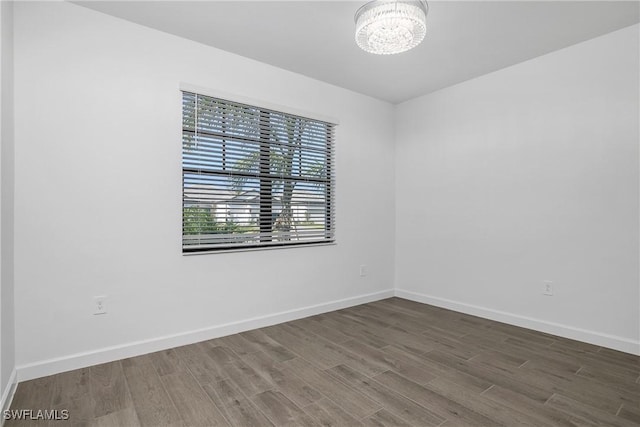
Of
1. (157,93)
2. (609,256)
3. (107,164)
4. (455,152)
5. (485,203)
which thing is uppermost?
(157,93)

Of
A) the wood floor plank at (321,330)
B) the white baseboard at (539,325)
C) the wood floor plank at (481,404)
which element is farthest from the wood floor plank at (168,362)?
the white baseboard at (539,325)

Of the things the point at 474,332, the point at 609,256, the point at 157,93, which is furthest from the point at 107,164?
the point at 609,256

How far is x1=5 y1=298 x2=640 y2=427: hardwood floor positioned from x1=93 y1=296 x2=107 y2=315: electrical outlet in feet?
1.24

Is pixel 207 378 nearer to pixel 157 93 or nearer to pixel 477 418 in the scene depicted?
pixel 477 418

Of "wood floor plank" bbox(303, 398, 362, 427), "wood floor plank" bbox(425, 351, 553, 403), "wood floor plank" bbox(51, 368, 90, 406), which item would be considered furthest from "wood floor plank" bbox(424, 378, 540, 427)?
"wood floor plank" bbox(51, 368, 90, 406)

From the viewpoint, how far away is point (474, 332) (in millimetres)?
3090

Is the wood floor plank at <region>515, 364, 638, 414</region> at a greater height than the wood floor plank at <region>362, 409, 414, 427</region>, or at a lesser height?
greater

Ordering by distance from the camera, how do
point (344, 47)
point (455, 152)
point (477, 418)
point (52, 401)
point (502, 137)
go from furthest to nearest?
point (455, 152)
point (502, 137)
point (344, 47)
point (52, 401)
point (477, 418)

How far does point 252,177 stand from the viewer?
318cm

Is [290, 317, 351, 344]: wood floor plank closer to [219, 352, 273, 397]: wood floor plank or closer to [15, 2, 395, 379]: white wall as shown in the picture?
[15, 2, 395, 379]: white wall

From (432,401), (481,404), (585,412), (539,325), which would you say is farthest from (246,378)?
(539,325)

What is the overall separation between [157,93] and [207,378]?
214 cm

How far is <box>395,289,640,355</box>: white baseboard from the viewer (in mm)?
2656

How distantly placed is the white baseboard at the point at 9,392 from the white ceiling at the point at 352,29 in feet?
8.07
